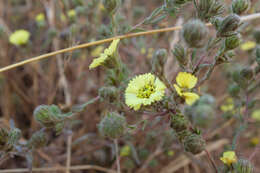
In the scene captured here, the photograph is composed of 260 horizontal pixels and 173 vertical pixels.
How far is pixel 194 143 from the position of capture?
3.08 feet

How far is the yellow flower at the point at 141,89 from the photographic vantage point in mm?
933

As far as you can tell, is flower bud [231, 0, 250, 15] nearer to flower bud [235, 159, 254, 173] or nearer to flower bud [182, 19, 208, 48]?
flower bud [182, 19, 208, 48]

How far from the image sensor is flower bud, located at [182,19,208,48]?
0.88 m

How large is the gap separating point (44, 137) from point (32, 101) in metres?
0.94

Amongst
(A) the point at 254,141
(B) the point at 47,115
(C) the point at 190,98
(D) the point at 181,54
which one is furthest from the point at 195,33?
(A) the point at 254,141

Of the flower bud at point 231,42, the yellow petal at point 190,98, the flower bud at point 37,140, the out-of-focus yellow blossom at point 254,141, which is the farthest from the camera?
the out-of-focus yellow blossom at point 254,141

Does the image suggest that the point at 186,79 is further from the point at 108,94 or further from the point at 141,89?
the point at 108,94

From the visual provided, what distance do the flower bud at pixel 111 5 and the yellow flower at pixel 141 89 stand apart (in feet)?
1.26

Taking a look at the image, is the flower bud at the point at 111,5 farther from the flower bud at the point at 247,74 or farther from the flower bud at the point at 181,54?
the flower bud at the point at 247,74

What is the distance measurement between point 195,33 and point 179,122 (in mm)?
333

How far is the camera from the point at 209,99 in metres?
1.08

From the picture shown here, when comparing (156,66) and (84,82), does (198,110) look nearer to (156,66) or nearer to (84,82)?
(156,66)

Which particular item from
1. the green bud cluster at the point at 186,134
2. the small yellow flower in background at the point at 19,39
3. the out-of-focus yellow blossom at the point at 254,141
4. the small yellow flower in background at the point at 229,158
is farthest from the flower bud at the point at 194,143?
the small yellow flower in background at the point at 19,39

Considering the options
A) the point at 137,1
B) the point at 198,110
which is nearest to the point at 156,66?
the point at 198,110
